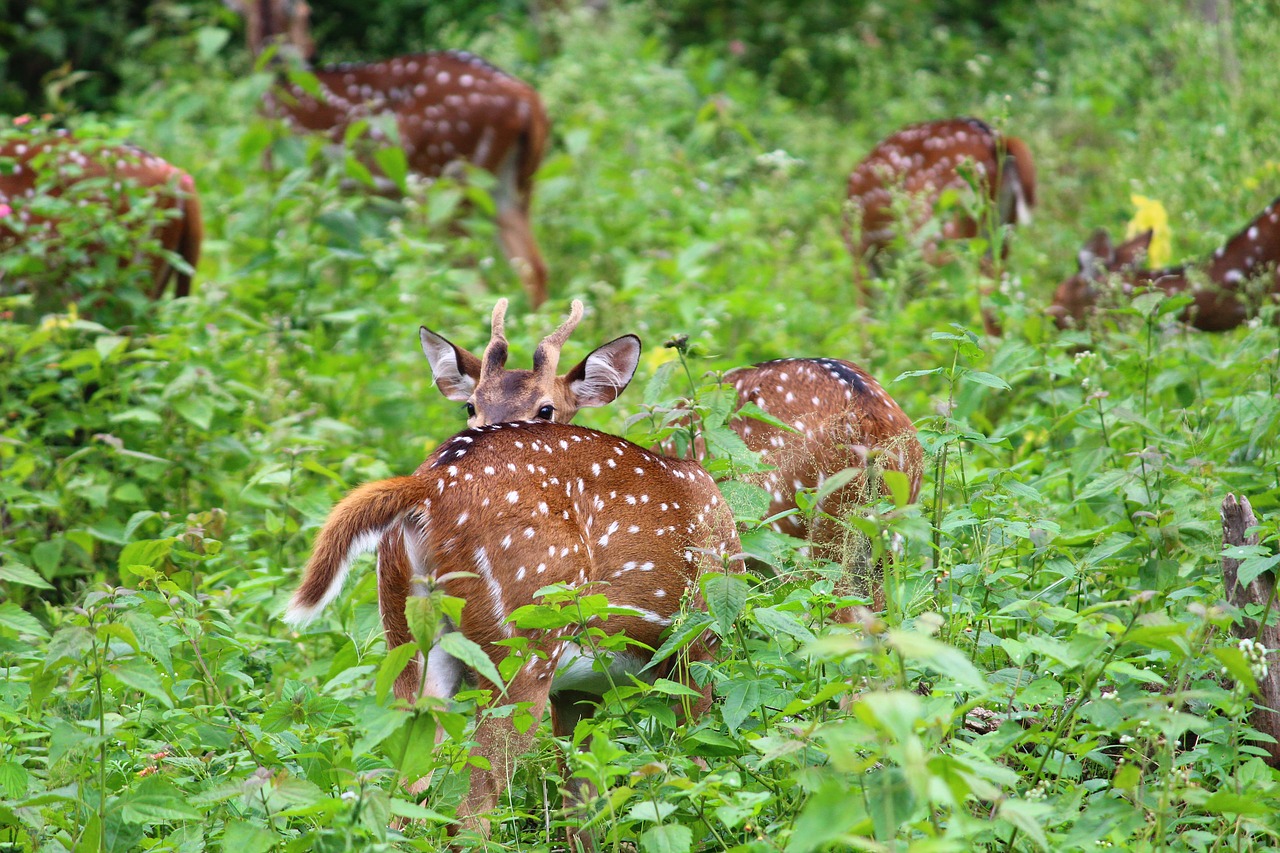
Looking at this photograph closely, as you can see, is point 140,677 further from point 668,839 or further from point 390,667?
point 668,839

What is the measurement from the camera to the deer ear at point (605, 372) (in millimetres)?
4301

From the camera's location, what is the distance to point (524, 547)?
298 centimetres

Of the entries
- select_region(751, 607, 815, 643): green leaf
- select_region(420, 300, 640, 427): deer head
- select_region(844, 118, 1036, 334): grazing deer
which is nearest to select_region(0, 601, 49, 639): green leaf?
select_region(420, 300, 640, 427): deer head

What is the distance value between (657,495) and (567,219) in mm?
5180

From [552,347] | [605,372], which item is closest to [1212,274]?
[605,372]

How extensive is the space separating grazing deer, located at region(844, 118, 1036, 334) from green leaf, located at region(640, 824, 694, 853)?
490 centimetres

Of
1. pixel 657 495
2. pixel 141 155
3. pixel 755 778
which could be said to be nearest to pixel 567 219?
pixel 141 155

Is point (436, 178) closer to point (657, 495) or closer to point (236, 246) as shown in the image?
point (236, 246)

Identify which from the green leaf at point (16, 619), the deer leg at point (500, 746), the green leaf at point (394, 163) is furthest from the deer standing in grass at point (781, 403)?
the green leaf at point (394, 163)

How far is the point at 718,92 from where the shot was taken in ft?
33.8

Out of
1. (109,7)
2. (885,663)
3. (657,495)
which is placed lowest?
(109,7)

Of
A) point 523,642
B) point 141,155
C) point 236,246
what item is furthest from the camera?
point 236,246

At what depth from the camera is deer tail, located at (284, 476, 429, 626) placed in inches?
115

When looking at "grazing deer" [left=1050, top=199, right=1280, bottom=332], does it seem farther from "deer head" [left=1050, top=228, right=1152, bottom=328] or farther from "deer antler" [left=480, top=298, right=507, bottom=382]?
"deer antler" [left=480, top=298, right=507, bottom=382]
